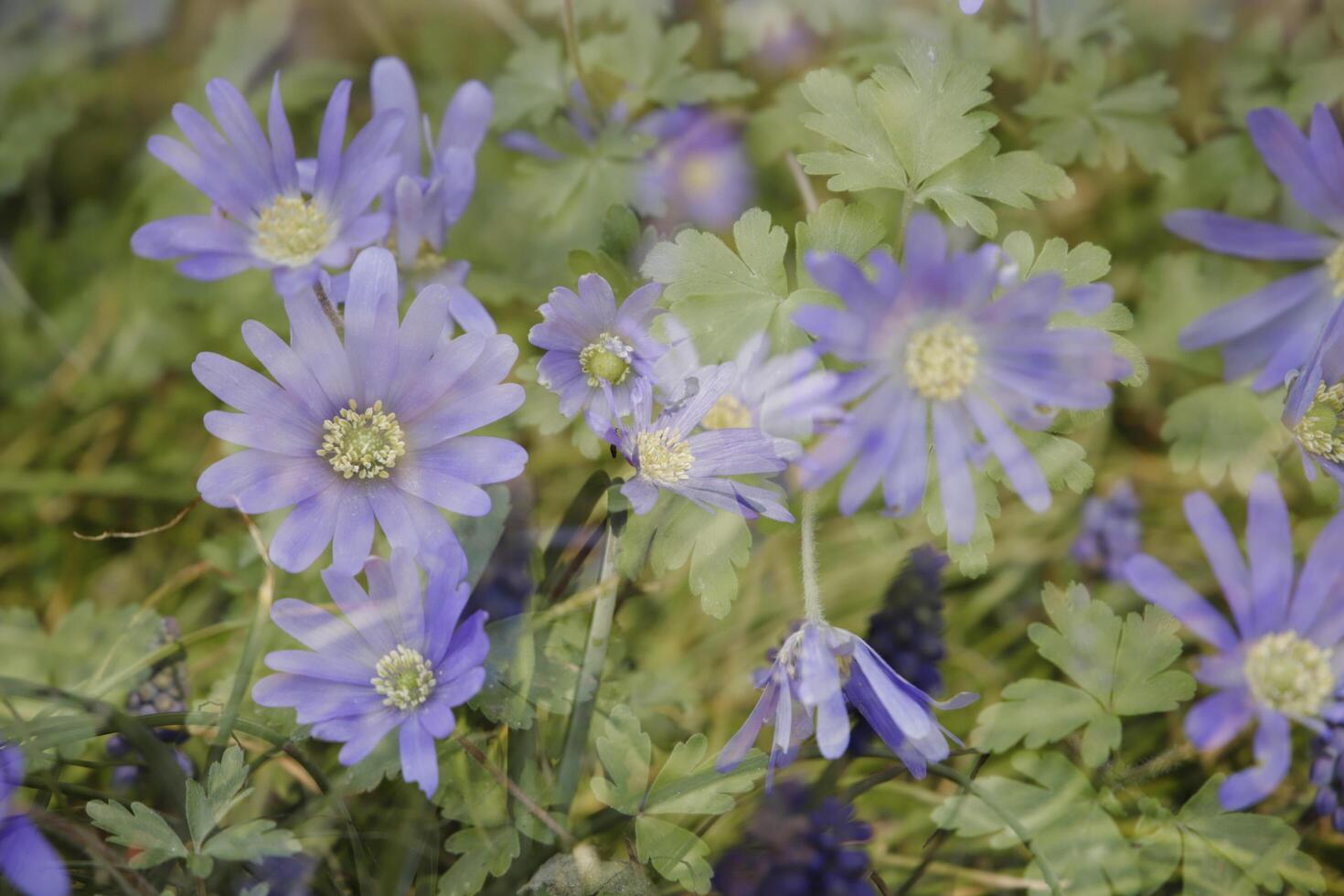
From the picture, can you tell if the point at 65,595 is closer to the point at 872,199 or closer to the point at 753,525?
the point at 753,525

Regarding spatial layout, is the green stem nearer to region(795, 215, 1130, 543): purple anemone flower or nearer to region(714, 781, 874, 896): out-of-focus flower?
region(714, 781, 874, 896): out-of-focus flower

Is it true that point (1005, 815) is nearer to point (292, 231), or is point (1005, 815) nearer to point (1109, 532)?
point (1109, 532)

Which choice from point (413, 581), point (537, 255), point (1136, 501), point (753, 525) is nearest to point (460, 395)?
point (413, 581)

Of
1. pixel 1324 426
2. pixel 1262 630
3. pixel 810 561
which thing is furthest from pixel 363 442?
pixel 1324 426

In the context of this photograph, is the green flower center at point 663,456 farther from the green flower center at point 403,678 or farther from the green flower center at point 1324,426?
the green flower center at point 1324,426

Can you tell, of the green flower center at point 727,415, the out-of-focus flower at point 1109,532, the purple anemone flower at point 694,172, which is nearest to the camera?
the green flower center at point 727,415

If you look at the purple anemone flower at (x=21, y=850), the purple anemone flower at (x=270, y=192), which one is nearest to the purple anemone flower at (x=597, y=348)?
the purple anemone flower at (x=270, y=192)
